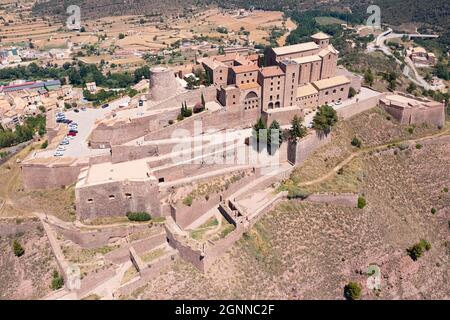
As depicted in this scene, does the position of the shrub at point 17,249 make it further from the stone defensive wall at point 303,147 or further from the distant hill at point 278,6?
the distant hill at point 278,6

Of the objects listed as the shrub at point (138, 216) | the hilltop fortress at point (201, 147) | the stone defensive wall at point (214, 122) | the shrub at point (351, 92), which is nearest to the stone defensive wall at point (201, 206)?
the hilltop fortress at point (201, 147)

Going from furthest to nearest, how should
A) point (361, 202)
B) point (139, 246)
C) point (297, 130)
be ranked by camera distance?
point (297, 130), point (361, 202), point (139, 246)

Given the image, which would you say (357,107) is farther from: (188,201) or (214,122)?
(188,201)

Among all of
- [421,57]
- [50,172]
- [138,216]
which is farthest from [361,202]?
[421,57]

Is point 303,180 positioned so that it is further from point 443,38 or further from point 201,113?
point 443,38

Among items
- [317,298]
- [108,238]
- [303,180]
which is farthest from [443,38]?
[108,238]

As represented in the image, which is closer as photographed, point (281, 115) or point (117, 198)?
point (117, 198)

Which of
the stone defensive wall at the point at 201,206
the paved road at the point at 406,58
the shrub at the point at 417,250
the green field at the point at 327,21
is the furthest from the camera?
the green field at the point at 327,21

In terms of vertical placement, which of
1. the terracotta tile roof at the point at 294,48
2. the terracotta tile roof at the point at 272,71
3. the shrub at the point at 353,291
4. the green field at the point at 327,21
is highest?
the terracotta tile roof at the point at 294,48
